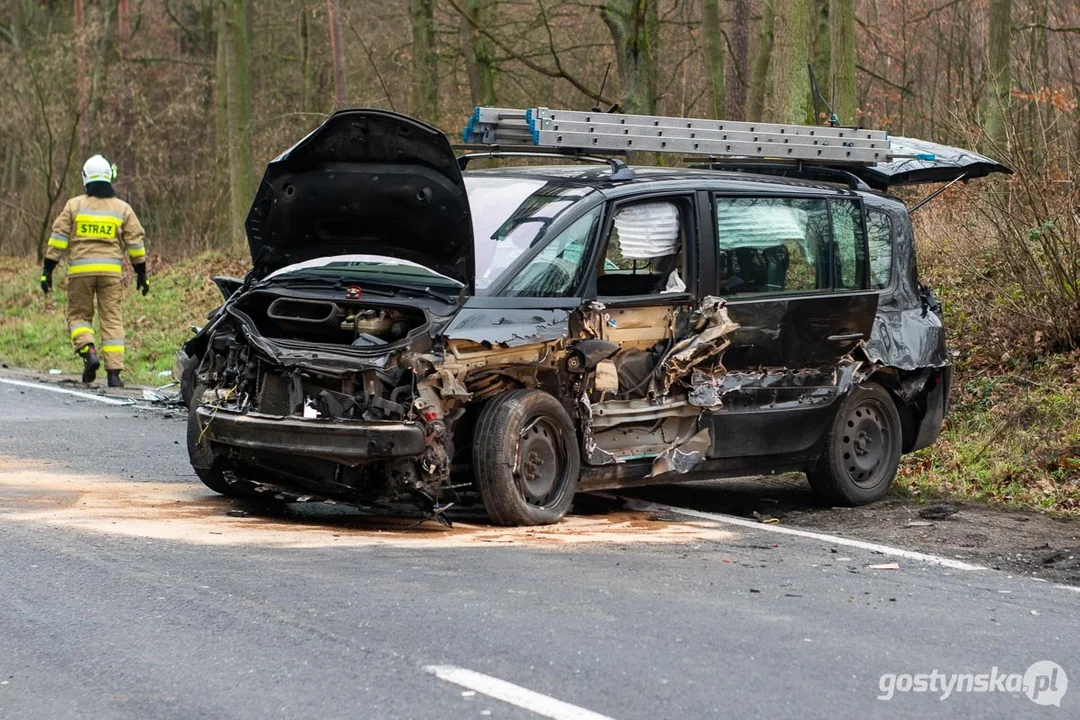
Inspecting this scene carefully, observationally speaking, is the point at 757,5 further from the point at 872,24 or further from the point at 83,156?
the point at 83,156

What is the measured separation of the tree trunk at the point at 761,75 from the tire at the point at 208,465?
1474 centimetres

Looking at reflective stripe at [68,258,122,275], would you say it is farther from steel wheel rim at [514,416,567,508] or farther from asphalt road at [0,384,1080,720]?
steel wheel rim at [514,416,567,508]

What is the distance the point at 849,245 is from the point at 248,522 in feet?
13.5

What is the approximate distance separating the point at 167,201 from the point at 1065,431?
90.5 feet

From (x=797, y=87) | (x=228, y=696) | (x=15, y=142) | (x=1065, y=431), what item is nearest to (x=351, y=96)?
(x=15, y=142)

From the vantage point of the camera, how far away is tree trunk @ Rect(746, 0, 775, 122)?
2180cm

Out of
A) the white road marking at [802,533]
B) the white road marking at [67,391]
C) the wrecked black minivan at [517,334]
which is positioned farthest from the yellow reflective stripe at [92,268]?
the white road marking at [802,533]

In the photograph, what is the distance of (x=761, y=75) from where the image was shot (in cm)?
2353

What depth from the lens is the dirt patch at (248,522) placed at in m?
6.80

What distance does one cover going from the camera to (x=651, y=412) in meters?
7.94

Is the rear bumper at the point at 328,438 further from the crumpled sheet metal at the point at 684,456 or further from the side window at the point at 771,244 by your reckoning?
the side window at the point at 771,244

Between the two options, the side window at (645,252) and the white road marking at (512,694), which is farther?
the side window at (645,252)

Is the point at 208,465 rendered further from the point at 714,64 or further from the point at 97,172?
the point at 714,64

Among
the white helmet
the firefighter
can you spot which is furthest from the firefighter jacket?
the white helmet
